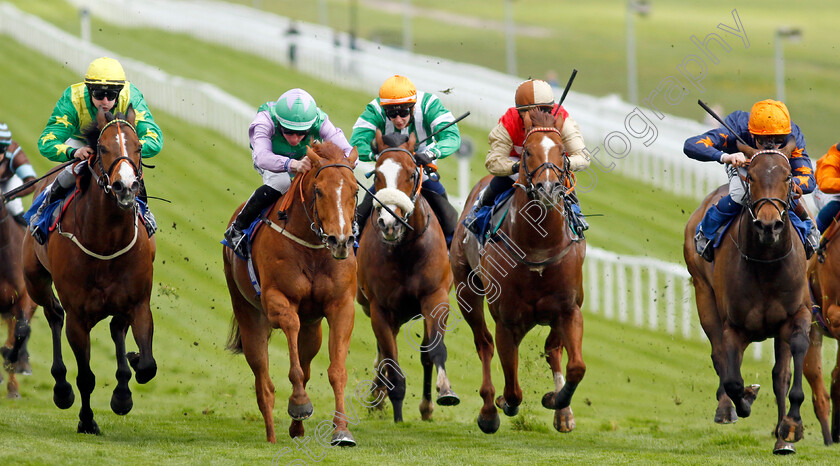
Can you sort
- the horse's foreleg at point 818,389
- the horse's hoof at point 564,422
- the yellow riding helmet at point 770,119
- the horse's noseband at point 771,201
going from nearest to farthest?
the horse's noseband at point 771,201 < the yellow riding helmet at point 770,119 < the horse's foreleg at point 818,389 < the horse's hoof at point 564,422

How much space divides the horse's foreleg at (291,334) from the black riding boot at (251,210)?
0.69 meters

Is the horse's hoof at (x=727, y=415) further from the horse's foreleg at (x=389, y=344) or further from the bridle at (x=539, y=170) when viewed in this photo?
the horse's foreleg at (x=389, y=344)

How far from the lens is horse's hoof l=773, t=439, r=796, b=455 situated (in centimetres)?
837

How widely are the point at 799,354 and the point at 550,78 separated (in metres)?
18.0

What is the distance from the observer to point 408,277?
946cm

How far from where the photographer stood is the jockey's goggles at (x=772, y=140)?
8.42 metres

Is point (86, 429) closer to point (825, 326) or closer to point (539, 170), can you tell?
point (539, 170)

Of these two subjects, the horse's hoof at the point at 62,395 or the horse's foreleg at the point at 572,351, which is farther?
the horse's hoof at the point at 62,395

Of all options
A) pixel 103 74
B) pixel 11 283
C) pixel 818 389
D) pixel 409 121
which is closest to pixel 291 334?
pixel 103 74

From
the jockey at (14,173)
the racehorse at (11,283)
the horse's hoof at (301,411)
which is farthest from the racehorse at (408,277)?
the jockey at (14,173)

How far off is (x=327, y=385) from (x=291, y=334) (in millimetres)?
5532

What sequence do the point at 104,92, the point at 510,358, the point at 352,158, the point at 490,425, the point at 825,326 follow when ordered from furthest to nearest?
the point at 825,326 < the point at 490,425 < the point at 510,358 < the point at 104,92 < the point at 352,158

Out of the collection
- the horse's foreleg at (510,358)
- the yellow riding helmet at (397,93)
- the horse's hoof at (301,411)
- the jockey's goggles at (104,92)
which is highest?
the yellow riding helmet at (397,93)

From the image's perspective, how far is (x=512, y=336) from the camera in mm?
9031
